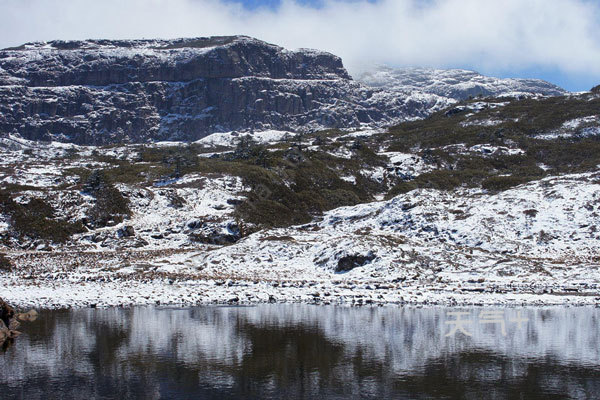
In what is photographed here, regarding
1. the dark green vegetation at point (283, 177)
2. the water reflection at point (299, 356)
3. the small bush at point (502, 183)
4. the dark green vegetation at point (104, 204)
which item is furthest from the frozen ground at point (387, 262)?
the dark green vegetation at point (283, 177)

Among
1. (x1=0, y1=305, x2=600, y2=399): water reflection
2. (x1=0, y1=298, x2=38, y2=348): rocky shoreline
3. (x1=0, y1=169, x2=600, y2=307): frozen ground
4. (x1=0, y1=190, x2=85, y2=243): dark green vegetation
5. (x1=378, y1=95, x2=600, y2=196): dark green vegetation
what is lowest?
(x1=0, y1=305, x2=600, y2=399): water reflection

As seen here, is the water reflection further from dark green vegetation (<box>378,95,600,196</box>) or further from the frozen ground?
dark green vegetation (<box>378,95,600,196</box>)

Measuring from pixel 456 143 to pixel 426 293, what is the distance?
105 m

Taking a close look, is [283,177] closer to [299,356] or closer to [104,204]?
[104,204]

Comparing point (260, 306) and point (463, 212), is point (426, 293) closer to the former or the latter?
point (260, 306)

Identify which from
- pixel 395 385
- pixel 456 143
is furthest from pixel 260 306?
pixel 456 143

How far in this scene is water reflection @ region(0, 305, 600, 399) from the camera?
21828 mm

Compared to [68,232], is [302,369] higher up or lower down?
lower down

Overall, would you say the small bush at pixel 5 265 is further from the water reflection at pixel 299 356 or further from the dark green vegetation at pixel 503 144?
the dark green vegetation at pixel 503 144

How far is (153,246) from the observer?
76125mm

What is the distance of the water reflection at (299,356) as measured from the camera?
21828 mm

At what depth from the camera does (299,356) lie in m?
27.1
